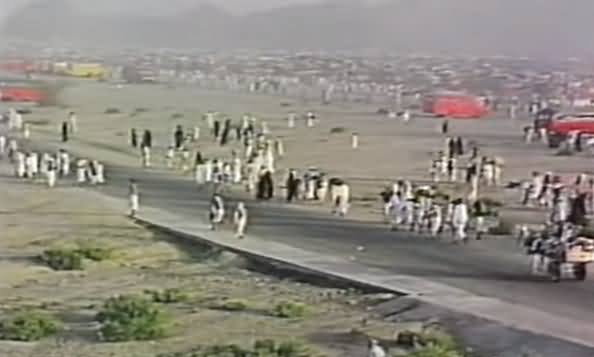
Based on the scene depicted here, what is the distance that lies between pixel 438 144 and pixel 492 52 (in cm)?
203

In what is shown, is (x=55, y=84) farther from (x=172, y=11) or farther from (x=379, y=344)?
(x=379, y=344)

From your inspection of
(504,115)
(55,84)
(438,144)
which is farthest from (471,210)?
(55,84)

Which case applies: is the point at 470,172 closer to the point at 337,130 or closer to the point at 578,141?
the point at 337,130

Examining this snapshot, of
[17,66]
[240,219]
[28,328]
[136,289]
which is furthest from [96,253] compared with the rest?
[28,328]

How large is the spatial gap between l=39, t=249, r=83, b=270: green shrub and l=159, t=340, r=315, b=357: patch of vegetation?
1.81 meters

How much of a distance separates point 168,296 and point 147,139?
1.25 metres

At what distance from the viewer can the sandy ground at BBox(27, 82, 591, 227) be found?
7.55m

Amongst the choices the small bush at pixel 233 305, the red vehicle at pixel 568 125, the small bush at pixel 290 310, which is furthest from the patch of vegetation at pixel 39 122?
the red vehicle at pixel 568 125

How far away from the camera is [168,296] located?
7066mm

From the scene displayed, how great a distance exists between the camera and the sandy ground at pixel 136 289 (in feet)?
21.1

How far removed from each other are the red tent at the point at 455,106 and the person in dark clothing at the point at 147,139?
1.42 meters

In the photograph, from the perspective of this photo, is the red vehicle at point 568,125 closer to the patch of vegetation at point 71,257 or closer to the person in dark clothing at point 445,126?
the person in dark clothing at point 445,126

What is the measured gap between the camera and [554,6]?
6168 mm

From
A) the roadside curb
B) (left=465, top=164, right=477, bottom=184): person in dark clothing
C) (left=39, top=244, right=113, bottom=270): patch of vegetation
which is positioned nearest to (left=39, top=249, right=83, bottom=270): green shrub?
(left=39, top=244, right=113, bottom=270): patch of vegetation
